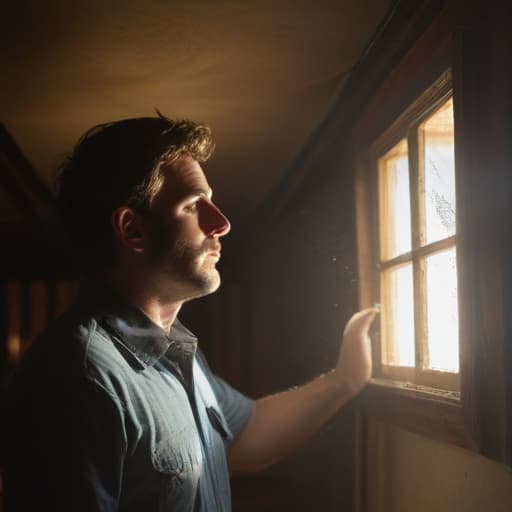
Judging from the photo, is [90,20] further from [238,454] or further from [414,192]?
[238,454]

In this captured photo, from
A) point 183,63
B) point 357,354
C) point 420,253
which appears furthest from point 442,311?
point 183,63

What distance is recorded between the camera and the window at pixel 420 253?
4.24 feet

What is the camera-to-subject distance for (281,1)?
1307 millimetres

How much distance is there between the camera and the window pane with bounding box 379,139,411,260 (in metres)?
1.57

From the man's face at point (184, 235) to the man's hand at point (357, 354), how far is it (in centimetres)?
44

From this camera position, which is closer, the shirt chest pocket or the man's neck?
the shirt chest pocket

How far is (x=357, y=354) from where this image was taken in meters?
1.70

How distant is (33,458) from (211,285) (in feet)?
1.95

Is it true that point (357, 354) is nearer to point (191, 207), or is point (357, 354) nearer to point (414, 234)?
point (414, 234)

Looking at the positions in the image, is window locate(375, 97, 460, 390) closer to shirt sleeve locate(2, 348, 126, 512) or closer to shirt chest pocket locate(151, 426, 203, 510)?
shirt chest pocket locate(151, 426, 203, 510)

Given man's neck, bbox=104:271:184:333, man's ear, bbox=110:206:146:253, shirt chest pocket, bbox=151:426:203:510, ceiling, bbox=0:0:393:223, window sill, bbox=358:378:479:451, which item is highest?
ceiling, bbox=0:0:393:223

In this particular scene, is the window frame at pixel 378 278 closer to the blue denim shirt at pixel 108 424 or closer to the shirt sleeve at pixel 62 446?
the blue denim shirt at pixel 108 424

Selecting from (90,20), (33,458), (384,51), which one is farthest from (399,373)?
(90,20)

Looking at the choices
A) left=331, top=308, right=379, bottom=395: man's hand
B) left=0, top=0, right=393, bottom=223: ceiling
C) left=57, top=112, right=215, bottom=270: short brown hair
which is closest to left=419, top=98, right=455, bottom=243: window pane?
left=0, top=0, right=393, bottom=223: ceiling
